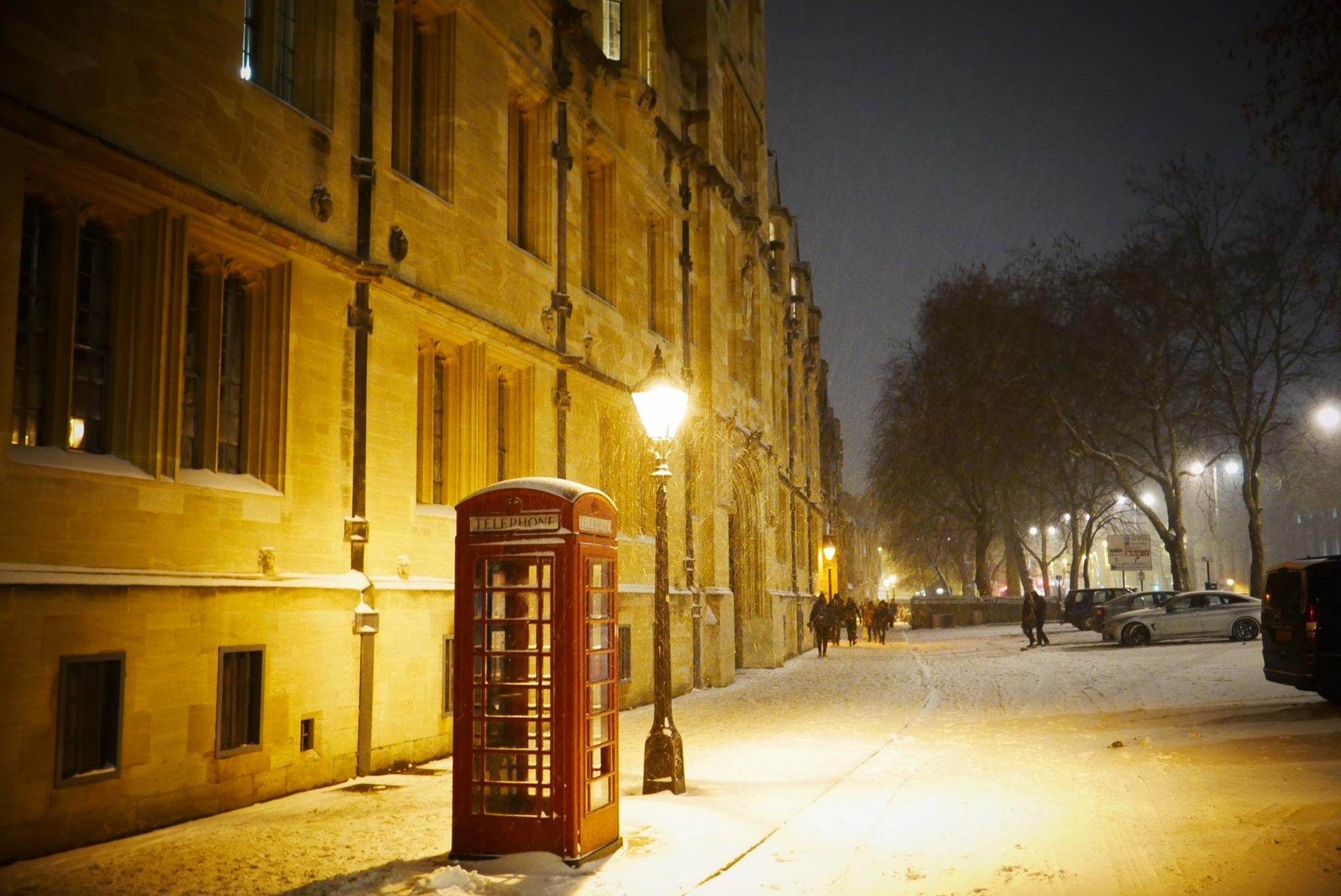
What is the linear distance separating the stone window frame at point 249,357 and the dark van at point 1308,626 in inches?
511

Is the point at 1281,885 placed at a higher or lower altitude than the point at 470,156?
lower

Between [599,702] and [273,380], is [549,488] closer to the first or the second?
[599,702]

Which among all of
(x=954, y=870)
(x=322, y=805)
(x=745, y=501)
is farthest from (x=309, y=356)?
(x=745, y=501)

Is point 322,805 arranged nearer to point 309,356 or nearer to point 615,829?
point 615,829

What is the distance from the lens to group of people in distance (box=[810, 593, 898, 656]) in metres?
35.5

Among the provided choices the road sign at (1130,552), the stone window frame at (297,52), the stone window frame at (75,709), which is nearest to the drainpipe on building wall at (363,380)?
the stone window frame at (297,52)

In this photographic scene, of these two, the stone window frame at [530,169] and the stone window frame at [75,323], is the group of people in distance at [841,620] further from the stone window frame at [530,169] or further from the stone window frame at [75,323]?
the stone window frame at [75,323]

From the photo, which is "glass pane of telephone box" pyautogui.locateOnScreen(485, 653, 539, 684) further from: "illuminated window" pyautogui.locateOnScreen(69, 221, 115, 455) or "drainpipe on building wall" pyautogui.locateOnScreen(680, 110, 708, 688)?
"drainpipe on building wall" pyautogui.locateOnScreen(680, 110, 708, 688)

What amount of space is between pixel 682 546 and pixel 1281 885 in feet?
53.6

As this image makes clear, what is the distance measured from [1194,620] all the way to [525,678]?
94.2ft

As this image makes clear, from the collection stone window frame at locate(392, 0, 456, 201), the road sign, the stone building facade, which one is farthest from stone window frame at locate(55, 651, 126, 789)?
the road sign

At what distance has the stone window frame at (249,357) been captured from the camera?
10547 mm

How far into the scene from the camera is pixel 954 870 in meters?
7.59

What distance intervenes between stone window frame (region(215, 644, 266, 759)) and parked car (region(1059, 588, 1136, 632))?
1462 inches
